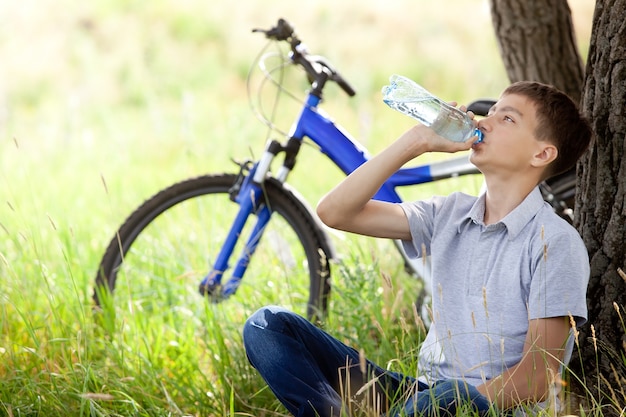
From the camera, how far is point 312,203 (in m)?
4.75

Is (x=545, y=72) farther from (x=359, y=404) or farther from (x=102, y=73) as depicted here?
(x=102, y=73)

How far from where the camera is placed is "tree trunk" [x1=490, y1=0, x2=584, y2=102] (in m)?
3.47

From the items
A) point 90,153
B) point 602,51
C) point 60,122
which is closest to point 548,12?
point 602,51

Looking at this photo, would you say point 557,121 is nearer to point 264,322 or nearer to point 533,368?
point 533,368

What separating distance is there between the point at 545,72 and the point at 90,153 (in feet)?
13.4

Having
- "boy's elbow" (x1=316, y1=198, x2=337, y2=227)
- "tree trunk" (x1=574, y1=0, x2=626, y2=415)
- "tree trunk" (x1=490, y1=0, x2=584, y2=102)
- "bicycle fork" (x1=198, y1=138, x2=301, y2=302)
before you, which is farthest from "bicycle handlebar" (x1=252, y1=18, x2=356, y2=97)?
"tree trunk" (x1=574, y1=0, x2=626, y2=415)

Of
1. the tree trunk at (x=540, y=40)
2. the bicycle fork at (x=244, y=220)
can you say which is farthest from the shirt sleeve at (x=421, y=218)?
the tree trunk at (x=540, y=40)

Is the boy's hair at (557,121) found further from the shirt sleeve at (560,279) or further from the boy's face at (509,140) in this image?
the shirt sleeve at (560,279)

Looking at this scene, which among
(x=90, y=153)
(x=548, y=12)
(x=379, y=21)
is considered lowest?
(x=90, y=153)

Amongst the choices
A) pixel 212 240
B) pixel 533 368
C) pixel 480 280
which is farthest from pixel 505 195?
pixel 212 240

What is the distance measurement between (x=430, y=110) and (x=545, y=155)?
306 millimetres

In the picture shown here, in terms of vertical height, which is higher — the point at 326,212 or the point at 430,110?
the point at 430,110

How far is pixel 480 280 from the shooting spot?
2188 millimetres

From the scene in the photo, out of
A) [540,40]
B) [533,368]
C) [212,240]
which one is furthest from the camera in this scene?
[212,240]
